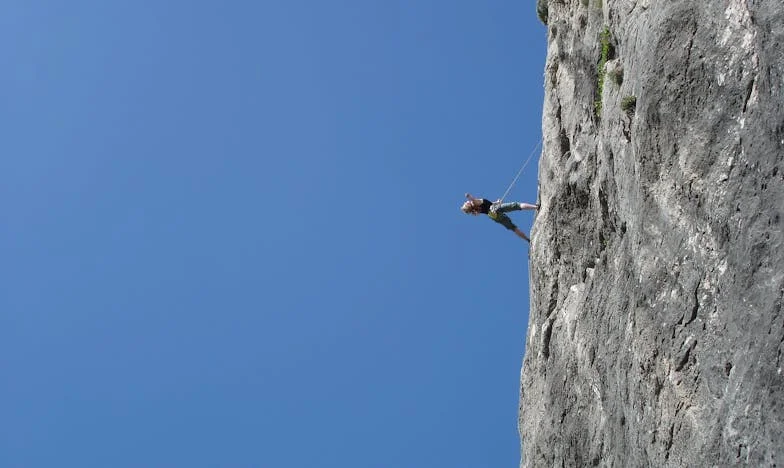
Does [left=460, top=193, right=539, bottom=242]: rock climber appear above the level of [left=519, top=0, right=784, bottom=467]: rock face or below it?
above

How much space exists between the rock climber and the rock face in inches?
120

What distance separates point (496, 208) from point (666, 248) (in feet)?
29.3

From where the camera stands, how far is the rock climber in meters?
18.8

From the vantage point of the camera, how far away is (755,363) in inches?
316

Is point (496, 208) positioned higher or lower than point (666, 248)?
higher

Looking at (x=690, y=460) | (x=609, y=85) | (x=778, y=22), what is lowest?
(x=690, y=460)

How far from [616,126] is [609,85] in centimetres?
121

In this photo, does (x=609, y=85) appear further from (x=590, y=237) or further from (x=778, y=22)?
(x=778, y=22)

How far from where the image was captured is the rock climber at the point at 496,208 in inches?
742

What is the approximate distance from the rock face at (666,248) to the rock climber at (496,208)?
304cm

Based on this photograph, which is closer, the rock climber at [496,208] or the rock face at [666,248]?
the rock face at [666,248]

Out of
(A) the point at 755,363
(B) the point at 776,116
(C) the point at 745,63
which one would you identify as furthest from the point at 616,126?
(A) the point at 755,363

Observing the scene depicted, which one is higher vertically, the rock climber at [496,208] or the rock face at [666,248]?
the rock climber at [496,208]

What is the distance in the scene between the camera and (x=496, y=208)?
753 inches
